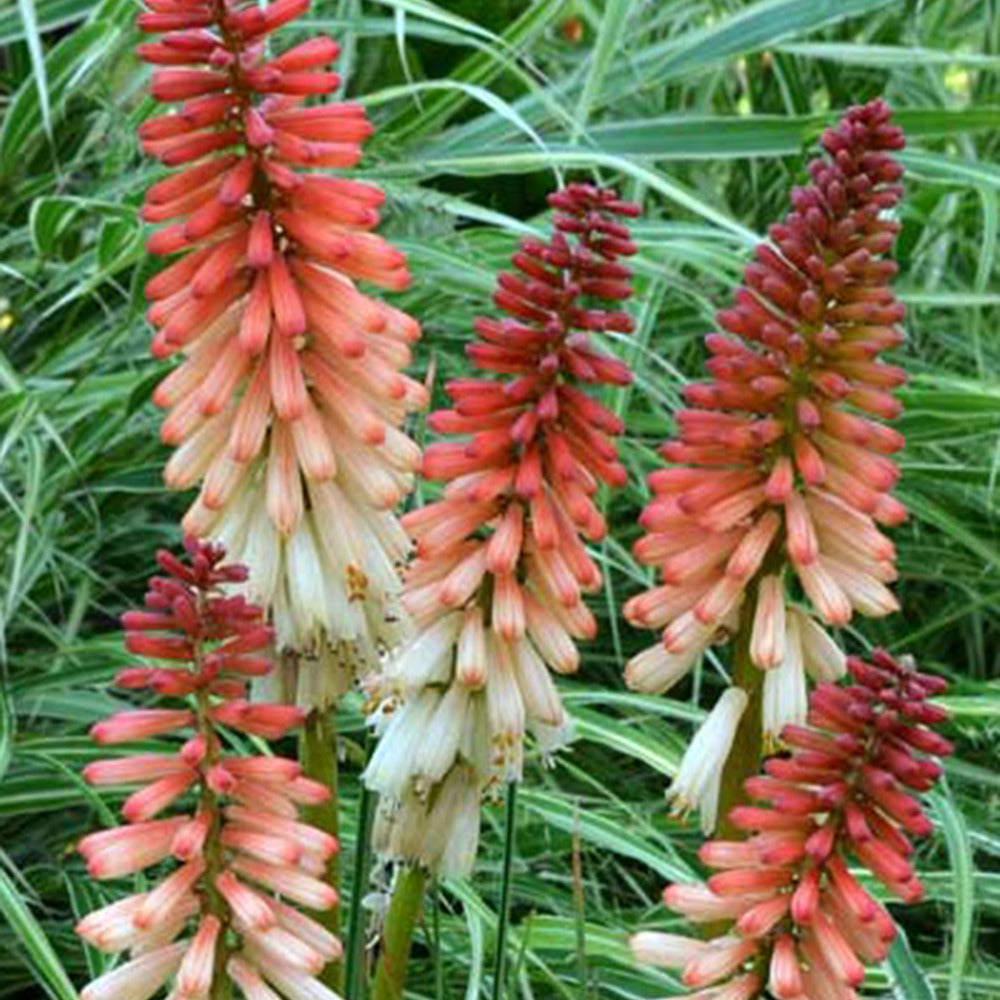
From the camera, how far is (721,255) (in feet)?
11.6

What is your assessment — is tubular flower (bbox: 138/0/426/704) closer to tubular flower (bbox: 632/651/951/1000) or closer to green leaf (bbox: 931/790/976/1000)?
tubular flower (bbox: 632/651/951/1000)

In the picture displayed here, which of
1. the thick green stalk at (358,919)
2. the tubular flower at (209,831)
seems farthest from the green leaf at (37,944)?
the tubular flower at (209,831)

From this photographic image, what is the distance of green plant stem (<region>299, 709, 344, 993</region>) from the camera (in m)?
1.77

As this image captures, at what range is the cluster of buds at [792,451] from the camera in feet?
5.72

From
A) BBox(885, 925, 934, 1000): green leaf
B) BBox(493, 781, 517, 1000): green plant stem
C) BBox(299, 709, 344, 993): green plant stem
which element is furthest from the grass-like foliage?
BBox(299, 709, 344, 993): green plant stem

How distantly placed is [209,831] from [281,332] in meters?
0.45

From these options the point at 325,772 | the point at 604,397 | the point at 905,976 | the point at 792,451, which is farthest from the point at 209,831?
the point at 604,397


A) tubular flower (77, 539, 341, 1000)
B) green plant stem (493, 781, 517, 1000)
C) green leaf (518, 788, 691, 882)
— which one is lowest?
green leaf (518, 788, 691, 882)

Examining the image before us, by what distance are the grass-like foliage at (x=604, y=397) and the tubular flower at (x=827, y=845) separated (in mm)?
903

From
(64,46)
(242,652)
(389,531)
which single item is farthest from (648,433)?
(242,652)

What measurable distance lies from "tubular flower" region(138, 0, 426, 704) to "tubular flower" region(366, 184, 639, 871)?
5 cm

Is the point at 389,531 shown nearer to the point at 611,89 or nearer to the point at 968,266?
the point at 611,89

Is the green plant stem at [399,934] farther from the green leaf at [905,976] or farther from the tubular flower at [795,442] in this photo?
the green leaf at [905,976]

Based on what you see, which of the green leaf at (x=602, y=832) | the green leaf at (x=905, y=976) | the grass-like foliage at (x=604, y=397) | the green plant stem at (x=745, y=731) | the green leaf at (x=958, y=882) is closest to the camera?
the green plant stem at (x=745, y=731)
